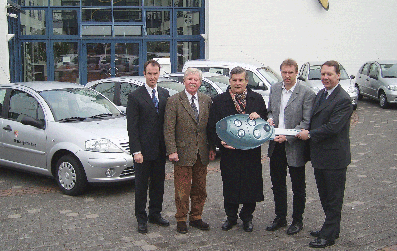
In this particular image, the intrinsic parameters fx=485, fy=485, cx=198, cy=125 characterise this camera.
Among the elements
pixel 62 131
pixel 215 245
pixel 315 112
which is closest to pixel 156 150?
pixel 215 245

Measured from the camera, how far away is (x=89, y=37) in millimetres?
20141

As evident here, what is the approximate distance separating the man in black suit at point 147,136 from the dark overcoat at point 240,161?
2.06ft

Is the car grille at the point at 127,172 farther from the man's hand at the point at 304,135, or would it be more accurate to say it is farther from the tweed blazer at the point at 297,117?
the man's hand at the point at 304,135

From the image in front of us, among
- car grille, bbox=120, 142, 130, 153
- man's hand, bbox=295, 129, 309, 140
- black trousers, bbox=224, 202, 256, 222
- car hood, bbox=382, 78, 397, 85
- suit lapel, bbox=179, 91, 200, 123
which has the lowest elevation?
black trousers, bbox=224, 202, 256, 222

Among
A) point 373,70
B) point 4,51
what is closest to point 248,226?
point 373,70

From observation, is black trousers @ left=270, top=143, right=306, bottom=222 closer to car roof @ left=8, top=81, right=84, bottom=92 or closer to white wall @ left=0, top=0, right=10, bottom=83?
car roof @ left=8, top=81, right=84, bottom=92

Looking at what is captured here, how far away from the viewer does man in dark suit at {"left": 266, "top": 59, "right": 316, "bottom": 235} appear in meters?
5.40

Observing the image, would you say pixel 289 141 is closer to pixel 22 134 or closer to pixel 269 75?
pixel 22 134

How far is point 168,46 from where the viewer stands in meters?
21.1

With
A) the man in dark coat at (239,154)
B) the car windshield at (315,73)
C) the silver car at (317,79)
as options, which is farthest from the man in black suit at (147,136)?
the car windshield at (315,73)

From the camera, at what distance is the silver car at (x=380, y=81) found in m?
16.9

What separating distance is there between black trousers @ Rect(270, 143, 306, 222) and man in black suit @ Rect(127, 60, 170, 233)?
1328 millimetres

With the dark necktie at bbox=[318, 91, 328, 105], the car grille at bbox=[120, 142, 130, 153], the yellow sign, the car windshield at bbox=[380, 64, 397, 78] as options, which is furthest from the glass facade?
the dark necktie at bbox=[318, 91, 328, 105]

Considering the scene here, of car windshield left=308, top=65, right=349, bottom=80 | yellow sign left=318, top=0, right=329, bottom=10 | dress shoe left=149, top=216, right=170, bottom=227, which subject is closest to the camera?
dress shoe left=149, top=216, right=170, bottom=227
